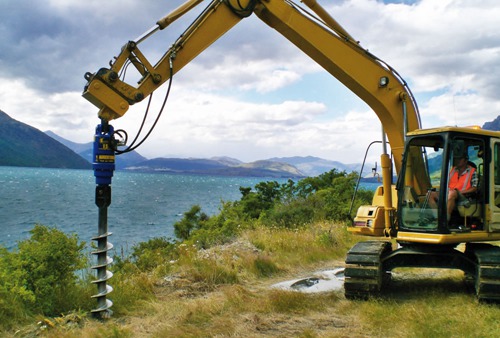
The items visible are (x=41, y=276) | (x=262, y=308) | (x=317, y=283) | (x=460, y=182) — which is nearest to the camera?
(x=41, y=276)

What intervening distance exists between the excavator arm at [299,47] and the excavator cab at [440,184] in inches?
11.5

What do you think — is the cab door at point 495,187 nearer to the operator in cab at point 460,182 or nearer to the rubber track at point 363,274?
the operator in cab at point 460,182

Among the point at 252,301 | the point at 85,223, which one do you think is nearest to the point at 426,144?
the point at 252,301

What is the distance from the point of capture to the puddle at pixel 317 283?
888 cm

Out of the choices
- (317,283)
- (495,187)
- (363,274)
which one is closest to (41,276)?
(363,274)

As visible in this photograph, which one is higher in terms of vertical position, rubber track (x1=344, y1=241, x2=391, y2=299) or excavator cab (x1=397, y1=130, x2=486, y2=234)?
excavator cab (x1=397, y1=130, x2=486, y2=234)

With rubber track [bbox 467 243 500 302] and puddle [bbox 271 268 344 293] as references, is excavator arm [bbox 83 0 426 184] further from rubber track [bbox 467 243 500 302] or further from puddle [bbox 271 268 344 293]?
puddle [bbox 271 268 344 293]

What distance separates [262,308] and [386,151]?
12.6 feet

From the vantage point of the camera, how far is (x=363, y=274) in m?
7.69

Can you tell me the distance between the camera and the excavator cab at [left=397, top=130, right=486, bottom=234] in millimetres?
7590

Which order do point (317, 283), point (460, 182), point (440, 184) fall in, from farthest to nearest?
point (317, 283) < point (460, 182) < point (440, 184)

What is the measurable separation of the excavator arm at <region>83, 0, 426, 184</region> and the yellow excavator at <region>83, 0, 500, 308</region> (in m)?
0.02

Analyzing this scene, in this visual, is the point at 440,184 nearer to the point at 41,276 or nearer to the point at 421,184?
the point at 421,184

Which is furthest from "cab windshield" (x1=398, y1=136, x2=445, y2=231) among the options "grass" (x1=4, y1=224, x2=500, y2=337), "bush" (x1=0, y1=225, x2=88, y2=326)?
"bush" (x1=0, y1=225, x2=88, y2=326)
